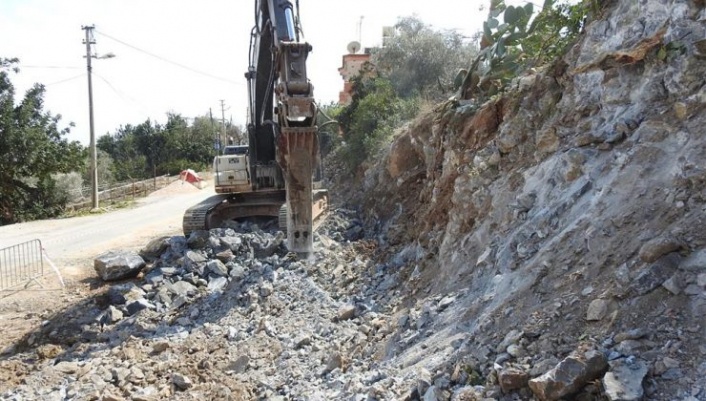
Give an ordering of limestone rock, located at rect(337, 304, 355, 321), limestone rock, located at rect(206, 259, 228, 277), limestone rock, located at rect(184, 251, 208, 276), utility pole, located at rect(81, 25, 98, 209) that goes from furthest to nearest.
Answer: utility pole, located at rect(81, 25, 98, 209) < limestone rock, located at rect(184, 251, 208, 276) < limestone rock, located at rect(206, 259, 228, 277) < limestone rock, located at rect(337, 304, 355, 321)

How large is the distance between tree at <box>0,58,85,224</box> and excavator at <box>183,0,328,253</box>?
13592 mm

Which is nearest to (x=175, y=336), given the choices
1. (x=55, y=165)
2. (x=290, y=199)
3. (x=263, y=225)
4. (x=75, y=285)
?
(x=290, y=199)

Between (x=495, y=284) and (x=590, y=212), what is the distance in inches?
41.9

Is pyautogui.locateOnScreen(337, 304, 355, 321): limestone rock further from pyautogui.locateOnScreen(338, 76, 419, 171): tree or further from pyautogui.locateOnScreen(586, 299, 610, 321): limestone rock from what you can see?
pyautogui.locateOnScreen(338, 76, 419, 171): tree

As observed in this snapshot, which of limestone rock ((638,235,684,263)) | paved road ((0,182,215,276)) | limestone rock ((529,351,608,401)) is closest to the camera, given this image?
limestone rock ((529,351,608,401))

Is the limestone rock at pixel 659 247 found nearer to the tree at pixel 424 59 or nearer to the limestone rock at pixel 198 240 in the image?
the limestone rock at pixel 198 240

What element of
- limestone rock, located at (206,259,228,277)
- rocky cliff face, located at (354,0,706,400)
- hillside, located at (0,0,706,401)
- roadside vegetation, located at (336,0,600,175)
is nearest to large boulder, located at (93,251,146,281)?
hillside, located at (0,0,706,401)

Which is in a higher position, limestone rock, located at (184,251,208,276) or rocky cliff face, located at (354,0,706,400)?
rocky cliff face, located at (354,0,706,400)

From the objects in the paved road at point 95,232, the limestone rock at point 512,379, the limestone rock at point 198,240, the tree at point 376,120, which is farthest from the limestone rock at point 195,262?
the tree at point 376,120

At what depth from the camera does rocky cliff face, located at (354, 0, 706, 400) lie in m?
3.46

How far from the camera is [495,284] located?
5125 millimetres

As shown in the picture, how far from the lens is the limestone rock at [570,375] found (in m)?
3.13

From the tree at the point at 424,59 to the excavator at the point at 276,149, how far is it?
938 centimetres

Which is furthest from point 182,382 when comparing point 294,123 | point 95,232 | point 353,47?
point 353,47
